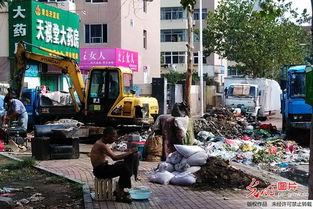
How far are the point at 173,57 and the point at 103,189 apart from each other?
2109 inches

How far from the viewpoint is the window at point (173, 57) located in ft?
199

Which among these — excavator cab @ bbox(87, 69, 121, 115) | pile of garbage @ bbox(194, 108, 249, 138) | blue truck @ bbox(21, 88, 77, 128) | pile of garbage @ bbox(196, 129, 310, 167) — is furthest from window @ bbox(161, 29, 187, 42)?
pile of garbage @ bbox(196, 129, 310, 167)

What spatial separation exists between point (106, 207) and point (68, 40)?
2205 cm

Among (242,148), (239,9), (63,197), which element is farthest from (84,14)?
(63,197)

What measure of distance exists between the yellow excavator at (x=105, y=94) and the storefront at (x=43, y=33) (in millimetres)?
4504

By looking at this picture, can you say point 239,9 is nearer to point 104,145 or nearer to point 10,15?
point 10,15

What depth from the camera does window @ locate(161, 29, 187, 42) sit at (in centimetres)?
6119

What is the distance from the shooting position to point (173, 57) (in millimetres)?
61188

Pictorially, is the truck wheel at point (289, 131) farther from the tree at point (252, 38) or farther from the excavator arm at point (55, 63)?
the tree at point (252, 38)

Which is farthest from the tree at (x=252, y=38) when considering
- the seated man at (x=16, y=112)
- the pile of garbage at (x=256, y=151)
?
the seated man at (x=16, y=112)

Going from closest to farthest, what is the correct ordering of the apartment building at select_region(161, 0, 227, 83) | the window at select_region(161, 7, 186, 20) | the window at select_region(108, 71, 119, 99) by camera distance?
the window at select_region(108, 71, 119, 99) < the apartment building at select_region(161, 0, 227, 83) < the window at select_region(161, 7, 186, 20)

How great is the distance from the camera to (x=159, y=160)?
12992 millimetres

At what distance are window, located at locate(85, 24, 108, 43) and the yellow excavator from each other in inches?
604

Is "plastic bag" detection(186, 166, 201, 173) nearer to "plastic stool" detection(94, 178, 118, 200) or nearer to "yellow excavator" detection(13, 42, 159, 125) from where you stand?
"plastic stool" detection(94, 178, 118, 200)
